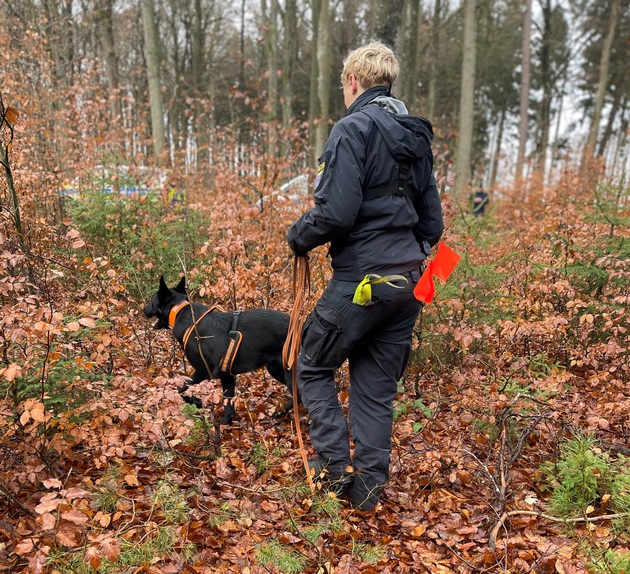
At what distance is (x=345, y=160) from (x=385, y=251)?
559 millimetres

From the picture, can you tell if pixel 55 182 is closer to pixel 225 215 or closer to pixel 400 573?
pixel 225 215

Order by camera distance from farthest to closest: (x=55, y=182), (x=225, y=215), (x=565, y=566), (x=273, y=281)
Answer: (x=55, y=182)
(x=225, y=215)
(x=273, y=281)
(x=565, y=566)

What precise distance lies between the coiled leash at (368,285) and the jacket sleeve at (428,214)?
0.56 meters

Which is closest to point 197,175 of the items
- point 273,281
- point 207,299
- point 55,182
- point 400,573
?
point 55,182

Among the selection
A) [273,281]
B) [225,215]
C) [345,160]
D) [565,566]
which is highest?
[345,160]

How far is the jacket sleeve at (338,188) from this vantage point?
105 inches

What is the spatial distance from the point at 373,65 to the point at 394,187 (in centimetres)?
74

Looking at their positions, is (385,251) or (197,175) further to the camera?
(197,175)

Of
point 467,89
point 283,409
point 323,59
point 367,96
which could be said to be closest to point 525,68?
point 467,89

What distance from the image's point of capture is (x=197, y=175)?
10.1m

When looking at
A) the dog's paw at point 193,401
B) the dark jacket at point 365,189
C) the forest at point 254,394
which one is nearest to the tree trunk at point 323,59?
the forest at point 254,394

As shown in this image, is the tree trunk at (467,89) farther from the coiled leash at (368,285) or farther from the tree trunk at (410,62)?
the coiled leash at (368,285)

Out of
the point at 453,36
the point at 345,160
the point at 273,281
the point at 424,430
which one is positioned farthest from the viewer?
the point at 453,36

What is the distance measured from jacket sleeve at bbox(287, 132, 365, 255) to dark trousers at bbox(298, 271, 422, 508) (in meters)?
0.38
